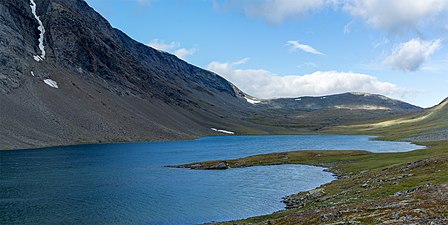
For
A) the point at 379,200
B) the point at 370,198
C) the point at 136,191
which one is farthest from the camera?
the point at 136,191

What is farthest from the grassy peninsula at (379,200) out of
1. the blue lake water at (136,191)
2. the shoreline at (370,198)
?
the blue lake water at (136,191)

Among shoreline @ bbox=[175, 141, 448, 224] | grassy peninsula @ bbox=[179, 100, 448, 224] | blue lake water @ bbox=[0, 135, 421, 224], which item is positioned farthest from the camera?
blue lake water @ bbox=[0, 135, 421, 224]

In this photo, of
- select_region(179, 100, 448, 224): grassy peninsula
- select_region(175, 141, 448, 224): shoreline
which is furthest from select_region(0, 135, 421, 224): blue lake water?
select_region(179, 100, 448, 224): grassy peninsula

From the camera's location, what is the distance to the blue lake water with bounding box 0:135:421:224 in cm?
5247

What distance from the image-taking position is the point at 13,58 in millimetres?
196500

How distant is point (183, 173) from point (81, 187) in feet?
87.0

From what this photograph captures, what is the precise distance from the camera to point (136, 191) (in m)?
69.9

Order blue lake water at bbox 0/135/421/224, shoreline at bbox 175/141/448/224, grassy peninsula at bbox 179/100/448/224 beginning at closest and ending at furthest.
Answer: grassy peninsula at bbox 179/100/448/224 → shoreline at bbox 175/141/448/224 → blue lake water at bbox 0/135/421/224

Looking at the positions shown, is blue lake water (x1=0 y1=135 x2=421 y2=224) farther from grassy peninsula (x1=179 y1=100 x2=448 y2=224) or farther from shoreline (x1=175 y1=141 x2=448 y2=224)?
grassy peninsula (x1=179 y1=100 x2=448 y2=224)

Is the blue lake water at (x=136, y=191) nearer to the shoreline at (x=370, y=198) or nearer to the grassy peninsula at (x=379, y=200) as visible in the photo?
the shoreline at (x=370, y=198)

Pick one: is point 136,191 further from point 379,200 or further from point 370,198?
point 379,200

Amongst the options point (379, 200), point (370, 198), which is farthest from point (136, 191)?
point (379, 200)

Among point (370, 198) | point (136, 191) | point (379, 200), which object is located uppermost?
point (379, 200)

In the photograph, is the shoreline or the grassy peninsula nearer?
the grassy peninsula
